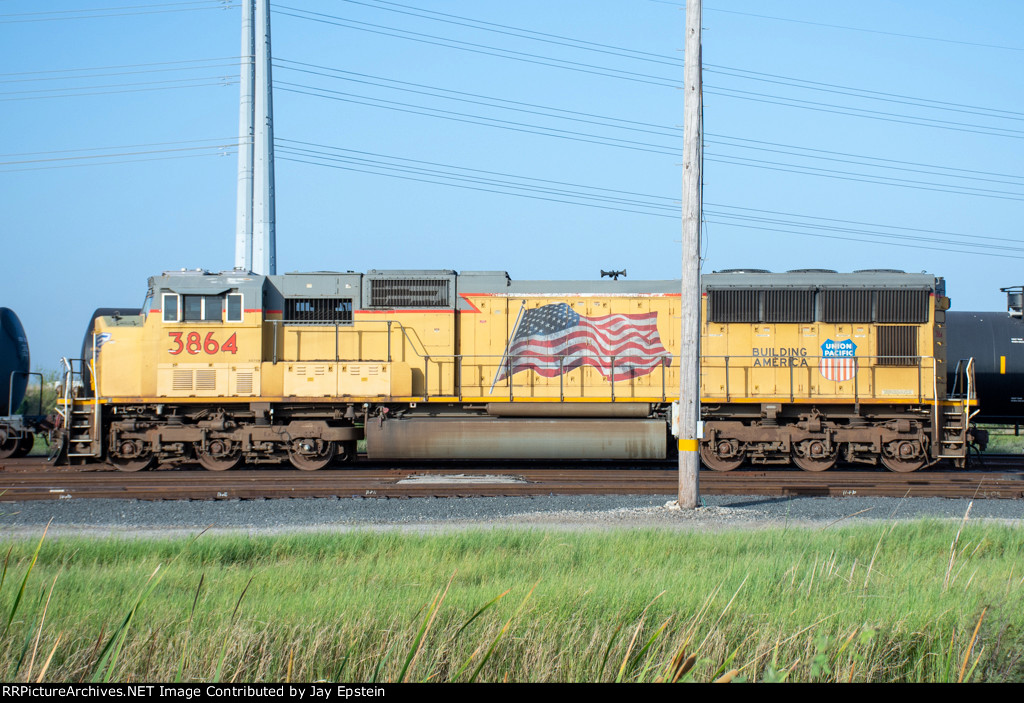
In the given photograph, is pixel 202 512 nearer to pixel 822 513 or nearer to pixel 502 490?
pixel 502 490

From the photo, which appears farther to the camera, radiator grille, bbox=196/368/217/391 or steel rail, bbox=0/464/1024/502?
radiator grille, bbox=196/368/217/391

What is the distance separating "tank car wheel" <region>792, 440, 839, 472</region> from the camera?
14.3m

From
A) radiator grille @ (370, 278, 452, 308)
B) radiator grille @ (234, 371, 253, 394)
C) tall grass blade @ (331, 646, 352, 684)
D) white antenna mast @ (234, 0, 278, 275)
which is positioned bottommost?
tall grass blade @ (331, 646, 352, 684)

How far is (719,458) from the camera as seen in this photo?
Answer: 14500 mm

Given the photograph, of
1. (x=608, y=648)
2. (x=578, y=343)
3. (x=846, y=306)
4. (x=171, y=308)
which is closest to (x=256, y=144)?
(x=171, y=308)

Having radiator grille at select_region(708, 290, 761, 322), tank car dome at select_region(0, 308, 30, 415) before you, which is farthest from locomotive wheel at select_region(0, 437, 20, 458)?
radiator grille at select_region(708, 290, 761, 322)

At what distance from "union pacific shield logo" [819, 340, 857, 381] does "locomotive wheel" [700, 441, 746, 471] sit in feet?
7.78

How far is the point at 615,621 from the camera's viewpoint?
15.3ft

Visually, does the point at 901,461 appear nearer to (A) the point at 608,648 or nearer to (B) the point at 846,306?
(B) the point at 846,306

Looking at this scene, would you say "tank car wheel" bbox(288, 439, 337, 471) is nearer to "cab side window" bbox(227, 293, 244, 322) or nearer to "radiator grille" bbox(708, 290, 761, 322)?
"cab side window" bbox(227, 293, 244, 322)
